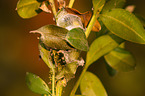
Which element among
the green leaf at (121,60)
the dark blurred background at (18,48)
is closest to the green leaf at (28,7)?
the green leaf at (121,60)

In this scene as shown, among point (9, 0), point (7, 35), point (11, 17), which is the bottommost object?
point (7, 35)

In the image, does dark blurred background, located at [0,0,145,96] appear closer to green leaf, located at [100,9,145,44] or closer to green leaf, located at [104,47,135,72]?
green leaf, located at [104,47,135,72]

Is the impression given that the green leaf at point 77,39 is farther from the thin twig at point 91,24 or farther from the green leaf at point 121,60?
the green leaf at point 121,60

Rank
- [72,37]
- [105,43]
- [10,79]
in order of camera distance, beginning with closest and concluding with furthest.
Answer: [72,37] < [105,43] < [10,79]

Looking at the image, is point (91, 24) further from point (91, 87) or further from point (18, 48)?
point (18, 48)

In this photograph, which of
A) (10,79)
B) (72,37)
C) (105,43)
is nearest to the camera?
(72,37)

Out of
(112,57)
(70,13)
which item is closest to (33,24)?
(112,57)

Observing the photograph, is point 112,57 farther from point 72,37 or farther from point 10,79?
point 10,79
